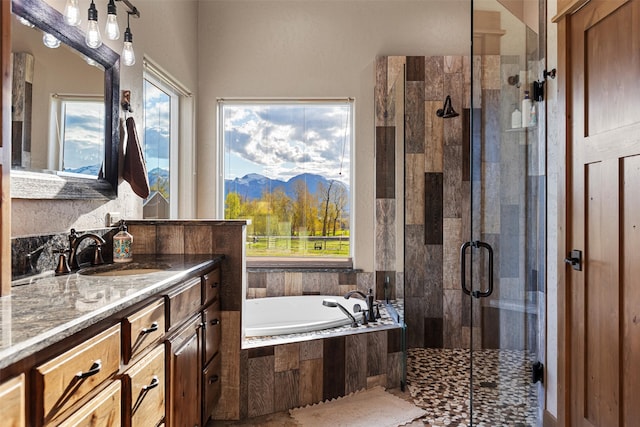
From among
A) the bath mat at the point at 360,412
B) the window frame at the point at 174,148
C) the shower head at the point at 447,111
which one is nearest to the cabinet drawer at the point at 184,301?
the bath mat at the point at 360,412

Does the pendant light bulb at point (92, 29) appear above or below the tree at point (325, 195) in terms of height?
above

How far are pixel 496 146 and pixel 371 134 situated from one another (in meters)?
1.60

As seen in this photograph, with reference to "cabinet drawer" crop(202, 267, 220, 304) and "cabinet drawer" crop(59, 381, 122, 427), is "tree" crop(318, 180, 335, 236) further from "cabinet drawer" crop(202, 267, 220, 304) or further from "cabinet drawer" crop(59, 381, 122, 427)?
"cabinet drawer" crop(59, 381, 122, 427)

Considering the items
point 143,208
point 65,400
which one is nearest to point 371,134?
point 143,208

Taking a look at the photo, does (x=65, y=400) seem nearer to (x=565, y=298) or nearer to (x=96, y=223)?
(x=96, y=223)

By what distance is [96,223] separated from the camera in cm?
208

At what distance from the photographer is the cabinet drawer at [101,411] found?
96cm

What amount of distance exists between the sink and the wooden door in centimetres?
188

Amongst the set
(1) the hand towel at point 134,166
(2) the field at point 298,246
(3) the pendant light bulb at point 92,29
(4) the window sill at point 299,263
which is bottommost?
(4) the window sill at point 299,263

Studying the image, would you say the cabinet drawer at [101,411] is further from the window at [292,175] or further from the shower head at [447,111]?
the shower head at [447,111]

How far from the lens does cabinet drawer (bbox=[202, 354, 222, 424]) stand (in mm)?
1969

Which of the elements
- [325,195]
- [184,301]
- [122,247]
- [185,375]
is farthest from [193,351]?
[325,195]

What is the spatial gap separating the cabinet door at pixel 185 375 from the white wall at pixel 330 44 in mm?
1982

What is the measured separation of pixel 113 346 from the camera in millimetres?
1128
